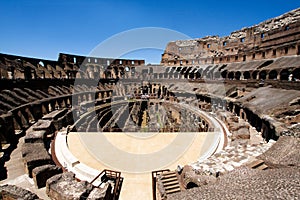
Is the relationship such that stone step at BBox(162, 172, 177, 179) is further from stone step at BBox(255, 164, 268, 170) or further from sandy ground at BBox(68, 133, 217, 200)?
stone step at BBox(255, 164, 268, 170)

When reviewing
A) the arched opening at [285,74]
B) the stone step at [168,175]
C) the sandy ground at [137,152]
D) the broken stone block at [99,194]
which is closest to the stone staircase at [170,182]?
the stone step at [168,175]

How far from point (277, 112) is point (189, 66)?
86.4ft

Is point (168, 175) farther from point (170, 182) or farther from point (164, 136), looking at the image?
point (164, 136)

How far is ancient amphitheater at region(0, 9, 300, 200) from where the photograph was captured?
501cm

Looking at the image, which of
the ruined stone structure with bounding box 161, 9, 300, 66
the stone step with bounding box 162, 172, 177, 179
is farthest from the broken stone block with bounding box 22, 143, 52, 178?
the ruined stone structure with bounding box 161, 9, 300, 66

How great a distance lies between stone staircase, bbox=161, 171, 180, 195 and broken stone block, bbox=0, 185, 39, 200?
150 inches

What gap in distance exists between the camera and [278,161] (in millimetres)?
4719

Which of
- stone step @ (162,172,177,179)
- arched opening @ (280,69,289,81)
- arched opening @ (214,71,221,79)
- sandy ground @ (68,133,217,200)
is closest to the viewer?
stone step @ (162,172,177,179)

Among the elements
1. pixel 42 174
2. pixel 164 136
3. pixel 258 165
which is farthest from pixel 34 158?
pixel 258 165

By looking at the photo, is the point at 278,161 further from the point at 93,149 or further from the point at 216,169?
the point at 93,149

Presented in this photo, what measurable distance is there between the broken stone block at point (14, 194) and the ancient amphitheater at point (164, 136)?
3 centimetres

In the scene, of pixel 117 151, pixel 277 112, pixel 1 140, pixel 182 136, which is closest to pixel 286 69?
pixel 277 112

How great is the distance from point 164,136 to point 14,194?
765cm

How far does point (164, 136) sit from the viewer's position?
10.9 metres
